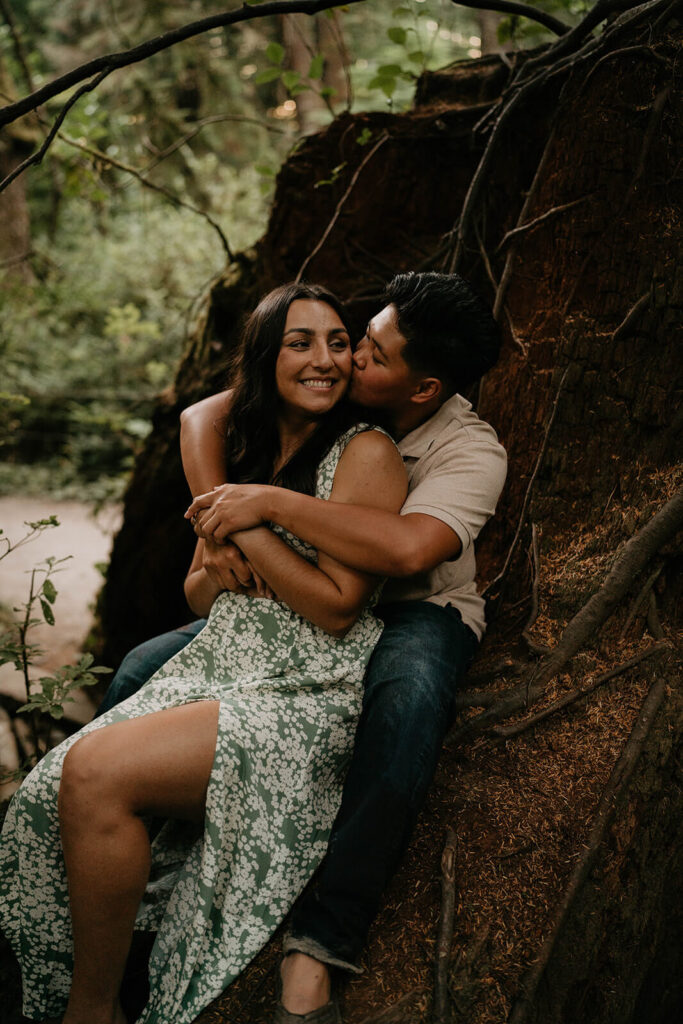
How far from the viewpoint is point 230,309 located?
190 inches

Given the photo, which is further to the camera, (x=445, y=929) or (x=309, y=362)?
(x=309, y=362)

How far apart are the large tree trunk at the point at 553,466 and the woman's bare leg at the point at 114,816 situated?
40 cm

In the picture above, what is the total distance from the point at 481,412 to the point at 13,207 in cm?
1051

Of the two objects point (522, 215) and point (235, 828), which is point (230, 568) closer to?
point (235, 828)

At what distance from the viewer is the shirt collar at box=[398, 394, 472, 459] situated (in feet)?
8.97

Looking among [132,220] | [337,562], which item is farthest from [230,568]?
[132,220]

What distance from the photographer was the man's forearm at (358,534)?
223 centimetres

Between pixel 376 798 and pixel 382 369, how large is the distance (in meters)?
1.46

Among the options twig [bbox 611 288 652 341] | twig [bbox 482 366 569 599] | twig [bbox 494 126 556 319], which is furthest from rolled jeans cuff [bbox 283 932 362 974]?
twig [bbox 494 126 556 319]

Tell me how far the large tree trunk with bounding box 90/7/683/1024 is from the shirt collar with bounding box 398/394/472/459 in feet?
1.66

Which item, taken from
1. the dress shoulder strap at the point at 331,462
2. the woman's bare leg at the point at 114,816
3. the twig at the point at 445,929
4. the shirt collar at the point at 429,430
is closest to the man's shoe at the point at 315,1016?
the twig at the point at 445,929

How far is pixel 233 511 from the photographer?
2.38 meters

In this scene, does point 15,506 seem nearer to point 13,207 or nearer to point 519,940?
point 13,207

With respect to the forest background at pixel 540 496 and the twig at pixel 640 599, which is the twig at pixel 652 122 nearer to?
the forest background at pixel 540 496
